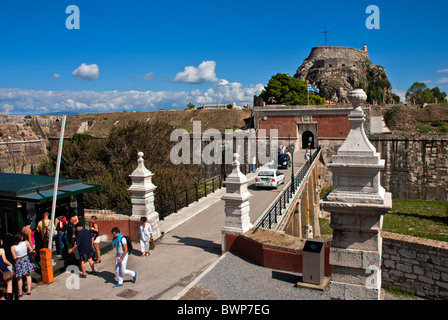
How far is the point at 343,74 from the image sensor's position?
2557 inches

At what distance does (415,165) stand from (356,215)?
30756 mm

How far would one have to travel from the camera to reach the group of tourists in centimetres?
685

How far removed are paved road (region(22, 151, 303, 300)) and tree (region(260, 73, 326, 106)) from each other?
36847mm

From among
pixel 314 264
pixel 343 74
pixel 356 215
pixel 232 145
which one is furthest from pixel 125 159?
pixel 343 74

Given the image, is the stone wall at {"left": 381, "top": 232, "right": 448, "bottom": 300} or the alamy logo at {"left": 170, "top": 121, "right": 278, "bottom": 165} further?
the alamy logo at {"left": 170, "top": 121, "right": 278, "bottom": 165}

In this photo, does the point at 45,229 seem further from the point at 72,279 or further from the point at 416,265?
the point at 416,265

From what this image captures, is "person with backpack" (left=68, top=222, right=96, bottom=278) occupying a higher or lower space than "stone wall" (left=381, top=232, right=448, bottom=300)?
higher

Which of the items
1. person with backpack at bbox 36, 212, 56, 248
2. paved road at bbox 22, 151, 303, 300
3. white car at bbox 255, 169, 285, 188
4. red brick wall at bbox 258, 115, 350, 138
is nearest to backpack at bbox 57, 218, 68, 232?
person with backpack at bbox 36, 212, 56, 248

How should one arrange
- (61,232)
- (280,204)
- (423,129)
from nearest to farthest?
→ (61,232) → (280,204) → (423,129)

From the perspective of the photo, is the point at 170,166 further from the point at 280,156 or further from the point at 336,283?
the point at 336,283

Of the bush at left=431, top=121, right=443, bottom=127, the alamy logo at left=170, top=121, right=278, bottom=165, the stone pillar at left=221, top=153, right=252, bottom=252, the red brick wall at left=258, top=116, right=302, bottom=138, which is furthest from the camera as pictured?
the bush at left=431, top=121, right=443, bottom=127

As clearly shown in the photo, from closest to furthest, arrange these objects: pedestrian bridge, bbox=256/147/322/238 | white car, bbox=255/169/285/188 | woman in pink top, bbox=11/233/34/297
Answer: woman in pink top, bbox=11/233/34/297, pedestrian bridge, bbox=256/147/322/238, white car, bbox=255/169/285/188

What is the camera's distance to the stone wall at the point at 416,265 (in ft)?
31.2

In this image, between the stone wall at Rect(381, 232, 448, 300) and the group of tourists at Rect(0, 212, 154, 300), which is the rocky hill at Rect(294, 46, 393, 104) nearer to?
the stone wall at Rect(381, 232, 448, 300)
